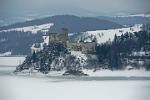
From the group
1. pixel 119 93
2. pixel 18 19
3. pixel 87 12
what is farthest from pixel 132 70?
pixel 18 19

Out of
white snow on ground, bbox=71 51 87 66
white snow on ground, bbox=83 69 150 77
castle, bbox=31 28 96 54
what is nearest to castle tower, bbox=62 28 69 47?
castle, bbox=31 28 96 54

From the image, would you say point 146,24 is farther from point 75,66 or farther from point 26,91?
point 26,91

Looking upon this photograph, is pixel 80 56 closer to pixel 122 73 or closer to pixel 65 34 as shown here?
pixel 65 34

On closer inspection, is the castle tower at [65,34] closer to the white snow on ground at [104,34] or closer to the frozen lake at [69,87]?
the white snow on ground at [104,34]

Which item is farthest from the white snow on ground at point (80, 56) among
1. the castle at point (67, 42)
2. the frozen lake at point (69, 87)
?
the frozen lake at point (69, 87)

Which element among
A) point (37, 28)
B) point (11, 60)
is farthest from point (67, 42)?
point (11, 60)
